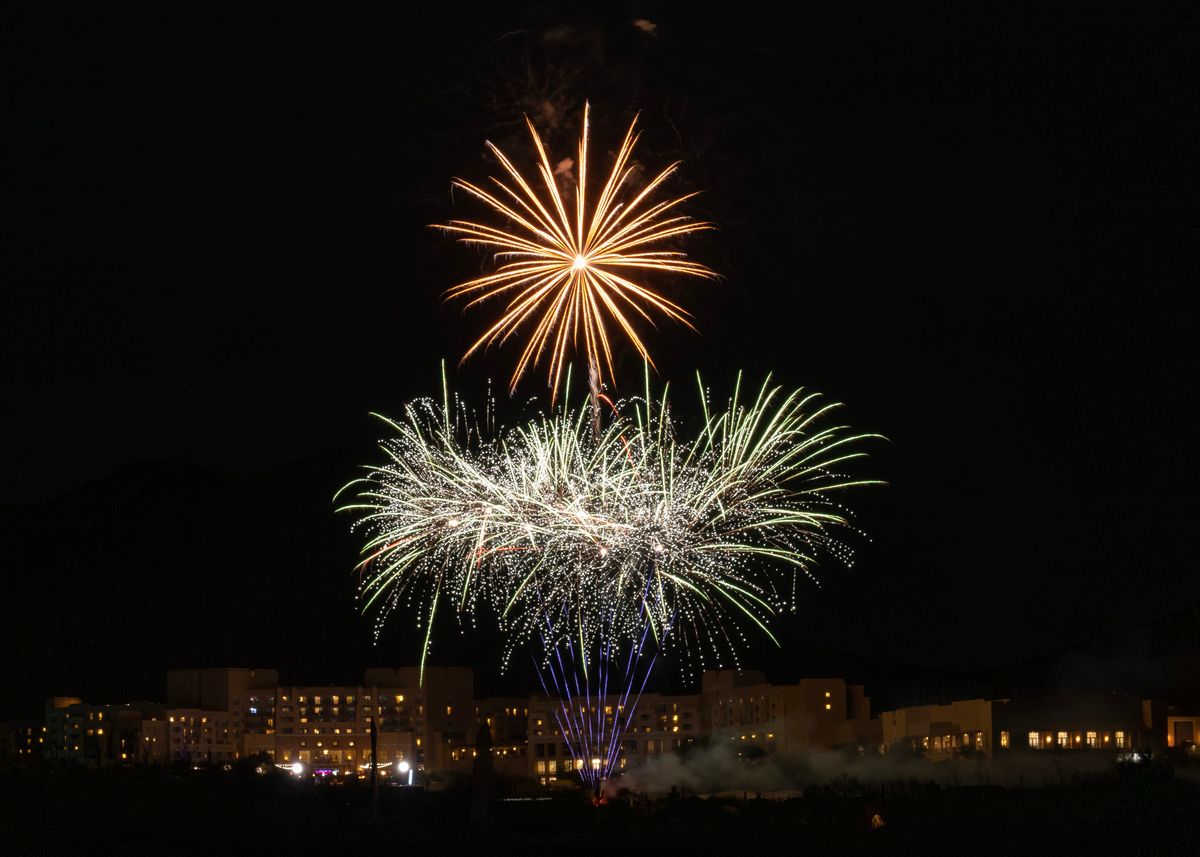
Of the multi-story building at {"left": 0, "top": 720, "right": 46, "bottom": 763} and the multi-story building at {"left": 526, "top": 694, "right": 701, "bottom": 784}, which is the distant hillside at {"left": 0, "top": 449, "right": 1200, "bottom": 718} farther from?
the multi-story building at {"left": 526, "top": 694, "right": 701, "bottom": 784}

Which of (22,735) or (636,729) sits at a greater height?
(636,729)

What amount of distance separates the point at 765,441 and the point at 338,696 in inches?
2480

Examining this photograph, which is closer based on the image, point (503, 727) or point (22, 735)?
point (503, 727)

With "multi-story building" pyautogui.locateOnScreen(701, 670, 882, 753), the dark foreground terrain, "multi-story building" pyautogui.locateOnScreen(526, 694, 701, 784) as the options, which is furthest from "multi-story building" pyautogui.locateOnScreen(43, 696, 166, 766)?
the dark foreground terrain

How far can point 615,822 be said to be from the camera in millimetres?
36500

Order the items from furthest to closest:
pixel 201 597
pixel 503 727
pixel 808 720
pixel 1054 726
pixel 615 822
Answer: pixel 201 597 < pixel 503 727 < pixel 808 720 < pixel 1054 726 < pixel 615 822

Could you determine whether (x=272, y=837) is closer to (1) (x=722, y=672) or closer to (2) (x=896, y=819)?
(2) (x=896, y=819)

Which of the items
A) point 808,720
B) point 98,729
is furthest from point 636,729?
point 98,729

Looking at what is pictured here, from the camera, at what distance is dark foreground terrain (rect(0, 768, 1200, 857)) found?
26.1 meters

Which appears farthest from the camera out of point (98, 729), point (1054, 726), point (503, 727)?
point (503, 727)

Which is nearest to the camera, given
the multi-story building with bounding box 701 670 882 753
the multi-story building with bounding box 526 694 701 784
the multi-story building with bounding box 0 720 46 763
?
the multi-story building with bounding box 701 670 882 753

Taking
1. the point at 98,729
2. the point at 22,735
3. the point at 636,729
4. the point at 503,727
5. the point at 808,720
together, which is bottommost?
the point at 22,735

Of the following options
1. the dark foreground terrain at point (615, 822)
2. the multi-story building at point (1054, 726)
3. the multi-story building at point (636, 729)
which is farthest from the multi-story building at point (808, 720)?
the dark foreground terrain at point (615, 822)

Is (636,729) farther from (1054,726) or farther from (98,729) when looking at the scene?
(1054,726)
